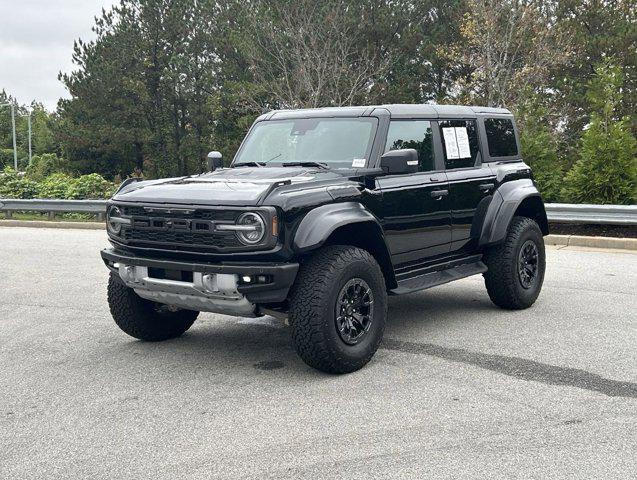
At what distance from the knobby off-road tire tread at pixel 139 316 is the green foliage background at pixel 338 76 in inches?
393

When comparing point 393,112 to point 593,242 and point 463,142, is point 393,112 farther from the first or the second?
point 593,242

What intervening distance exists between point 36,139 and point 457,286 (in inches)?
3771

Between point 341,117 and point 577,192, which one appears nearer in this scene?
point 341,117

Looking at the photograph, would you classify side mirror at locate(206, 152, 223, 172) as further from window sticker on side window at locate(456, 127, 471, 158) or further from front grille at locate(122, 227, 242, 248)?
window sticker on side window at locate(456, 127, 471, 158)

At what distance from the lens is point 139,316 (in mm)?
6105

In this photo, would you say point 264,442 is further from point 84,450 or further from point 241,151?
point 241,151

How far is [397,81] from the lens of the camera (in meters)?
34.4

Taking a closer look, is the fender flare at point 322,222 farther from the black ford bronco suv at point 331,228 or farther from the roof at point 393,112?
the roof at point 393,112

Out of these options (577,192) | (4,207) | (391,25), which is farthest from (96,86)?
(577,192)

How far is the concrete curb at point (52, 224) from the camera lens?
17.9 m

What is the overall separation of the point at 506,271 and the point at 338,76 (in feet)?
69.6

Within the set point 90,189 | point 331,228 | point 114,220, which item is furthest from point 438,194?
point 90,189

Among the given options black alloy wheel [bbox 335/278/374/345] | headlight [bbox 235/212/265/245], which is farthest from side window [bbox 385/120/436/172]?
headlight [bbox 235/212/265/245]

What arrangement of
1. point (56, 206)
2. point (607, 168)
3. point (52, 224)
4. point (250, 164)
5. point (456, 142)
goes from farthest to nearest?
point (56, 206) < point (52, 224) < point (607, 168) < point (456, 142) < point (250, 164)
